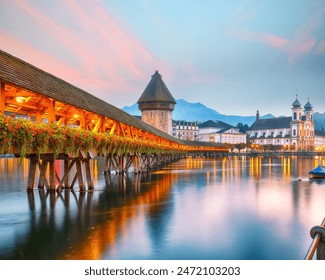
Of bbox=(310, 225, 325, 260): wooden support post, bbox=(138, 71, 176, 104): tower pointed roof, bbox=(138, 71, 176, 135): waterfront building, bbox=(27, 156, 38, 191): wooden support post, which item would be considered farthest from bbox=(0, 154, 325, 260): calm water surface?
bbox=(138, 71, 176, 104): tower pointed roof

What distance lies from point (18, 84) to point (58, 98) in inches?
152

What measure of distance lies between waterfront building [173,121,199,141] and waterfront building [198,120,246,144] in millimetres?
4694

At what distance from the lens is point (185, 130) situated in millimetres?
181750

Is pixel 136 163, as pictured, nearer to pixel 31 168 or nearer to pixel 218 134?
pixel 31 168

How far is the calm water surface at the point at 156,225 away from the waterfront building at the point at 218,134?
16047 centimetres

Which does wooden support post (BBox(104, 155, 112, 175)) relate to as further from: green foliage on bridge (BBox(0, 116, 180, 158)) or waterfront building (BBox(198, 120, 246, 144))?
waterfront building (BBox(198, 120, 246, 144))

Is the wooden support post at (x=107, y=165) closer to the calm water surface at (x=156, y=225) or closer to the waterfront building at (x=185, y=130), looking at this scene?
the calm water surface at (x=156, y=225)

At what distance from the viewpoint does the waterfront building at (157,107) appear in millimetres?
98750

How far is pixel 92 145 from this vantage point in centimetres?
2181

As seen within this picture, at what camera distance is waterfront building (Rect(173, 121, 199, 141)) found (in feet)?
585

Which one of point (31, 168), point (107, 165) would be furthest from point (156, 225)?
point (107, 165)

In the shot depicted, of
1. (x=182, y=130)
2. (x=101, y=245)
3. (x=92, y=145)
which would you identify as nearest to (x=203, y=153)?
(x=182, y=130)
